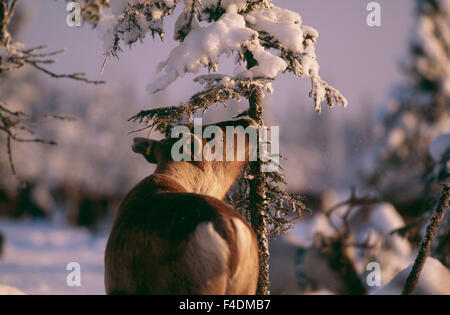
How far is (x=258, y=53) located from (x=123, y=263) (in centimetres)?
275

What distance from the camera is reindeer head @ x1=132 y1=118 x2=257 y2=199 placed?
16.7ft

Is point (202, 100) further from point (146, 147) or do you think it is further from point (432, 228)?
point (432, 228)

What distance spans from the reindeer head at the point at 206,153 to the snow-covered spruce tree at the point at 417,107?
19047 millimetres

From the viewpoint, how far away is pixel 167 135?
5.34 metres

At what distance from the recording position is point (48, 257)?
2233 centimetres

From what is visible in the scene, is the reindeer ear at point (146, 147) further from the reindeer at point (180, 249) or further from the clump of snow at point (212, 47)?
the reindeer at point (180, 249)

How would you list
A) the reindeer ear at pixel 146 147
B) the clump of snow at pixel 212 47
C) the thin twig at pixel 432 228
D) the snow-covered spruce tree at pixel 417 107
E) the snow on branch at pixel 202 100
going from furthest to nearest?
the snow-covered spruce tree at pixel 417 107, the thin twig at pixel 432 228, the reindeer ear at pixel 146 147, the snow on branch at pixel 202 100, the clump of snow at pixel 212 47

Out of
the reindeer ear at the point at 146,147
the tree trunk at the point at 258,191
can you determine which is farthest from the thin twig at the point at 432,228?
the reindeer ear at the point at 146,147

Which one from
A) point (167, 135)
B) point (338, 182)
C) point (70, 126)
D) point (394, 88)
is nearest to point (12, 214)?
point (70, 126)

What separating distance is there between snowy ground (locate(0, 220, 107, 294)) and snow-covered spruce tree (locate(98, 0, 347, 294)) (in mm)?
6547

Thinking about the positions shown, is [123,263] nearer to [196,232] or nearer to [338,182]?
[196,232]

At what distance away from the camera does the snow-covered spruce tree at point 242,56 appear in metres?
4.80

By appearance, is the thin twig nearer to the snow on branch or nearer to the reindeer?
the snow on branch
